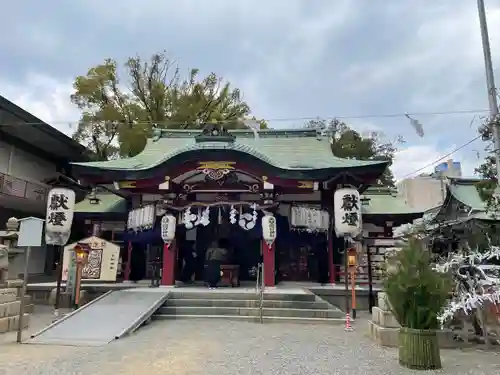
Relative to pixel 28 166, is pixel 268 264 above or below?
below

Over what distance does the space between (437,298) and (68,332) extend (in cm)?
668

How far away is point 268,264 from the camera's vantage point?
41.8 ft

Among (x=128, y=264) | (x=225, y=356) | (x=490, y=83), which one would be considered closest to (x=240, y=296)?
(x=225, y=356)

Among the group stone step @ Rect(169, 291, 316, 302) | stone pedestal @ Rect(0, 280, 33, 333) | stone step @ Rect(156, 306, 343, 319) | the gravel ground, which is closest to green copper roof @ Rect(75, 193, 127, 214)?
stone step @ Rect(169, 291, 316, 302)

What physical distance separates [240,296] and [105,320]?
143 inches

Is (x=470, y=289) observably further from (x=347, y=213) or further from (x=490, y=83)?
(x=347, y=213)

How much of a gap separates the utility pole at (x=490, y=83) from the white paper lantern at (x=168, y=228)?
8859 millimetres

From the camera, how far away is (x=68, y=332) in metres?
7.97

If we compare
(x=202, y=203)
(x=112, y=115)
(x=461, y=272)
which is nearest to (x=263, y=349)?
(x=461, y=272)

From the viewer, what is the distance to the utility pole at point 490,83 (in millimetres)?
7688

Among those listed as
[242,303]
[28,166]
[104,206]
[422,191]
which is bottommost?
[242,303]

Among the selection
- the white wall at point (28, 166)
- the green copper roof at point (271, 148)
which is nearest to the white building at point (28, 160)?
the white wall at point (28, 166)

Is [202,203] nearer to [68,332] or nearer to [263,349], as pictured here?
[68,332]

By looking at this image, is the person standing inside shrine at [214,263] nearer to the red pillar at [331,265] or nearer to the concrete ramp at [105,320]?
the concrete ramp at [105,320]
